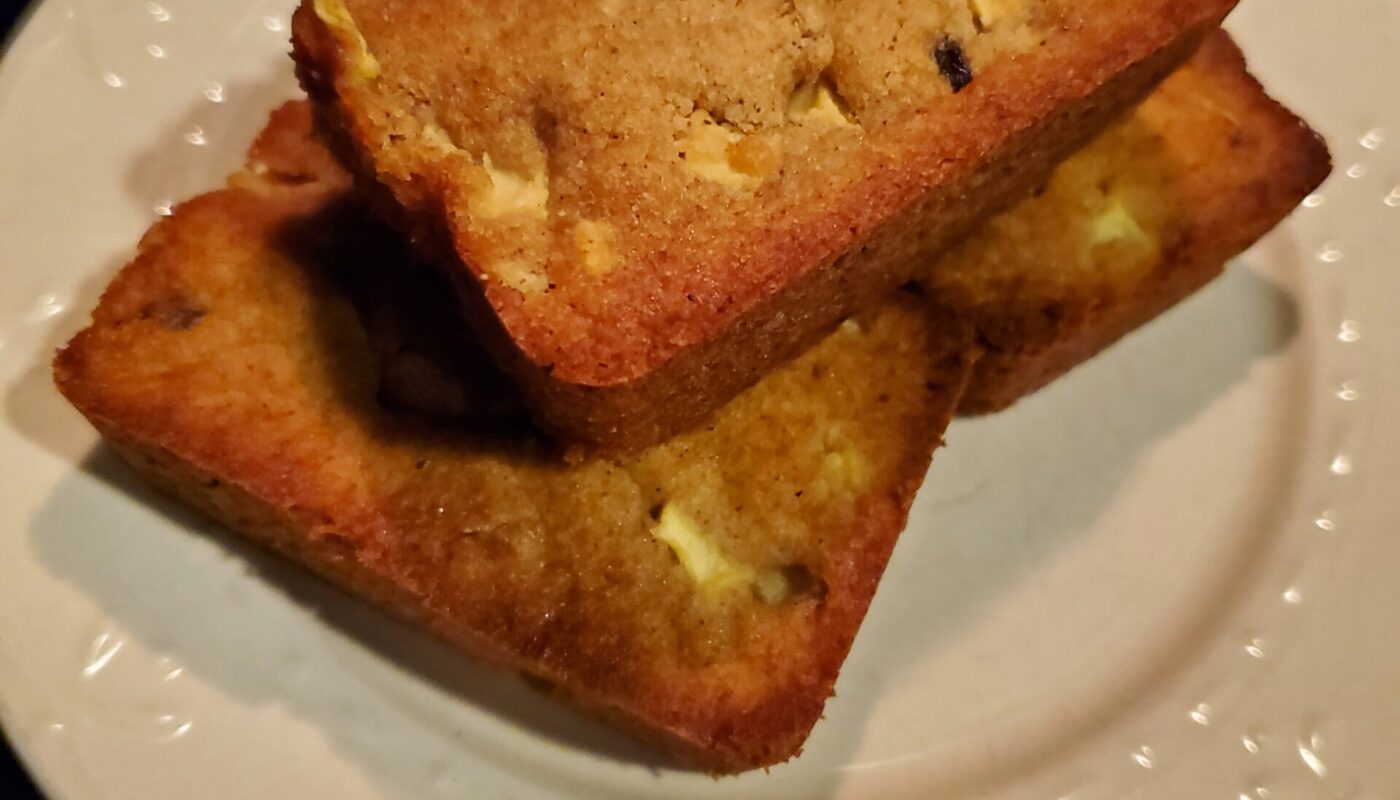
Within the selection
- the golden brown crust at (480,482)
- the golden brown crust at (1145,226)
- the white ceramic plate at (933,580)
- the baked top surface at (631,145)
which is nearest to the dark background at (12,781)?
the white ceramic plate at (933,580)

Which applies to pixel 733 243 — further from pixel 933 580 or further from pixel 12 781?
pixel 12 781

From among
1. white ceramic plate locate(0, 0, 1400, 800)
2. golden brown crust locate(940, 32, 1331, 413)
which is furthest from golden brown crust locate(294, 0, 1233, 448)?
white ceramic plate locate(0, 0, 1400, 800)

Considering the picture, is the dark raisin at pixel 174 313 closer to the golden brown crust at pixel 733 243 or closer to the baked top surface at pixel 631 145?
the golden brown crust at pixel 733 243

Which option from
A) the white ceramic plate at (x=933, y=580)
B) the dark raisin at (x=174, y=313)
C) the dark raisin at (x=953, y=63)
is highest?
the dark raisin at (x=953, y=63)

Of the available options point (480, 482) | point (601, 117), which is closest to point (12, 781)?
point (480, 482)

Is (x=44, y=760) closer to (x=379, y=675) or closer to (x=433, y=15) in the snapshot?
(x=379, y=675)

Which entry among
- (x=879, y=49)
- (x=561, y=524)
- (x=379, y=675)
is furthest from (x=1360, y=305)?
(x=379, y=675)
